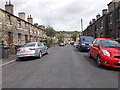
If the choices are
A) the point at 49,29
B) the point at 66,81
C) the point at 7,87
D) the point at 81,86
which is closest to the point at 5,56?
the point at 7,87

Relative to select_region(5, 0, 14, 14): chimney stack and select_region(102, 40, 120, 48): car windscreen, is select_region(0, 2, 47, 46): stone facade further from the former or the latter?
select_region(102, 40, 120, 48): car windscreen

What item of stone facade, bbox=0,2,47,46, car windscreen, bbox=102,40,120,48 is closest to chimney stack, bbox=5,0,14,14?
stone facade, bbox=0,2,47,46

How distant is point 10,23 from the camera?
18438 mm

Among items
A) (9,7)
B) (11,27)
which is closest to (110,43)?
(11,27)

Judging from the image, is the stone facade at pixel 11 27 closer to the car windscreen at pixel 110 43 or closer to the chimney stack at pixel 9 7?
the chimney stack at pixel 9 7

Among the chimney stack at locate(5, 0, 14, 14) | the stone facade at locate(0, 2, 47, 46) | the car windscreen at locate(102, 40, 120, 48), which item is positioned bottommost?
the car windscreen at locate(102, 40, 120, 48)

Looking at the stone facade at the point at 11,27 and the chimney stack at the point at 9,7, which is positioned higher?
the chimney stack at the point at 9,7

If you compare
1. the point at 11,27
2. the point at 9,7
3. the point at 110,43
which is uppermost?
the point at 9,7

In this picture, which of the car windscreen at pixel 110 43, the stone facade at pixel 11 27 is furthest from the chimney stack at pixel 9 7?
the car windscreen at pixel 110 43

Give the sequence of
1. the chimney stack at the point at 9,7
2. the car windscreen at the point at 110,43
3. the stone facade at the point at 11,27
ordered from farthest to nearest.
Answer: the chimney stack at the point at 9,7
the stone facade at the point at 11,27
the car windscreen at the point at 110,43

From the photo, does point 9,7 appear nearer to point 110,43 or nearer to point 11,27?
point 11,27

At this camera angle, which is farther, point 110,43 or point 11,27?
point 11,27

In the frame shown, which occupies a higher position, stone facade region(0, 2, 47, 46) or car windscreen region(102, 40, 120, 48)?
stone facade region(0, 2, 47, 46)

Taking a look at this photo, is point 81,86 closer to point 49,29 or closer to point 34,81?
point 34,81
